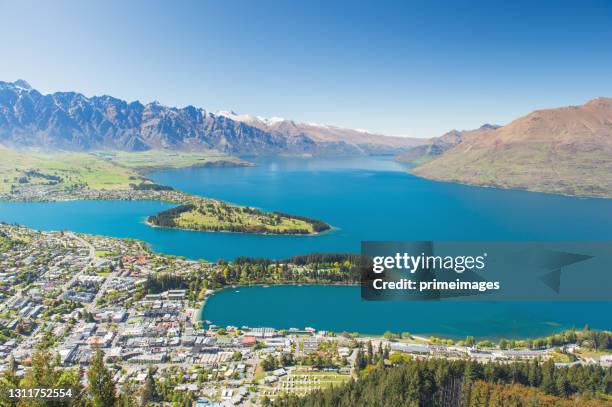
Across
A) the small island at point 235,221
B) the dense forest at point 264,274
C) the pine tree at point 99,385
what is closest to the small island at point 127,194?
the small island at point 235,221

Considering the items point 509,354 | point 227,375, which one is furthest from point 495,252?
point 227,375

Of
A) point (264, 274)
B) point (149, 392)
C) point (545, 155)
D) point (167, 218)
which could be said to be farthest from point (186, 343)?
point (545, 155)

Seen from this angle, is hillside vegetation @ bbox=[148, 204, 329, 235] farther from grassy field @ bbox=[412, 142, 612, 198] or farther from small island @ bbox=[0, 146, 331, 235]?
grassy field @ bbox=[412, 142, 612, 198]

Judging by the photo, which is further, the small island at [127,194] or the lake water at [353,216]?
the small island at [127,194]

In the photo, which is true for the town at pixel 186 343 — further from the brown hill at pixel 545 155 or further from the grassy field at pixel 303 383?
the brown hill at pixel 545 155

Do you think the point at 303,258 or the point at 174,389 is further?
the point at 303,258

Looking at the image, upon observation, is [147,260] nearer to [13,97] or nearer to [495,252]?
[495,252]
